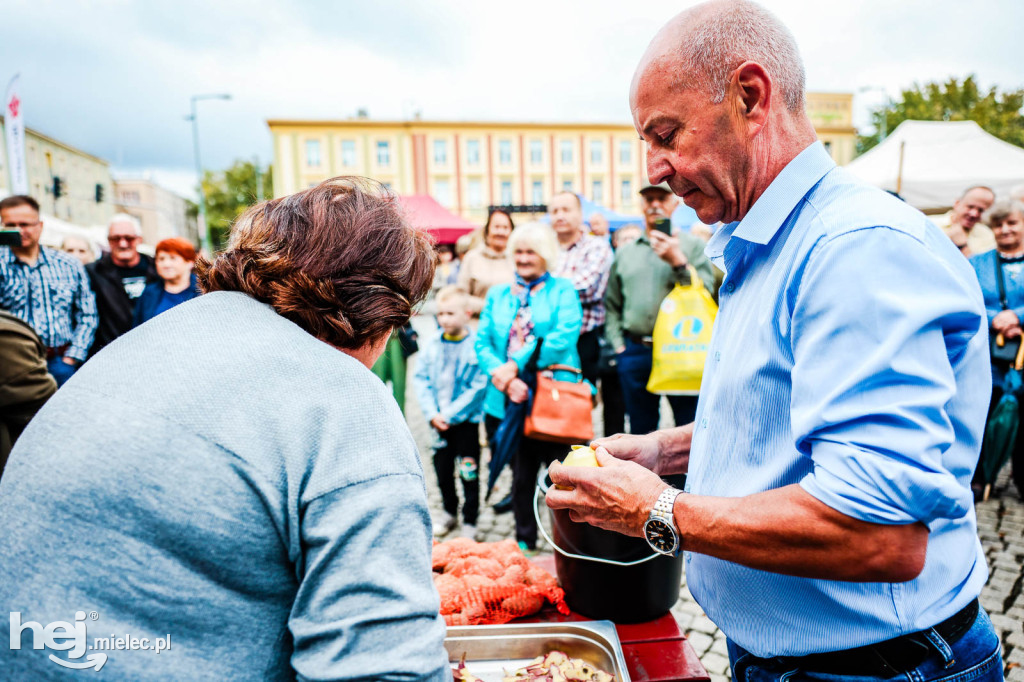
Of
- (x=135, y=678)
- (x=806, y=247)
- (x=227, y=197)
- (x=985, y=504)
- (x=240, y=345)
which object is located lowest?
(x=985, y=504)

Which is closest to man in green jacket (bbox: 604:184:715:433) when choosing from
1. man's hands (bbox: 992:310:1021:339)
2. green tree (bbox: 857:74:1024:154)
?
man's hands (bbox: 992:310:1021:339)

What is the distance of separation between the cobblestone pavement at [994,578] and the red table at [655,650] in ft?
1.73

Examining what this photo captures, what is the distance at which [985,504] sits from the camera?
4.43 meters

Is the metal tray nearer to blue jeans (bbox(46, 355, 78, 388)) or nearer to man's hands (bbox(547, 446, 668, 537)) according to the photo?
man's hands (bbox(547, 446, 668, 537))

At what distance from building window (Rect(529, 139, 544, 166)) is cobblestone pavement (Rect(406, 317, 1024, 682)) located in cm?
4634

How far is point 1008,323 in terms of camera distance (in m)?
4.26

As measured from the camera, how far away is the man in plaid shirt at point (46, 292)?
4.71 m

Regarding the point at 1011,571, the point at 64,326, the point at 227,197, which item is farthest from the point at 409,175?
the point at 1011,571

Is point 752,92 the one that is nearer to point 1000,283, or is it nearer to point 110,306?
point 1000,283

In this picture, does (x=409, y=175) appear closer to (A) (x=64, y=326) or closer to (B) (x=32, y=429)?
(A) (x=64, y=326)

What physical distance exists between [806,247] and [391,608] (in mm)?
909

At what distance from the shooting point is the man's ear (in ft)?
3.69

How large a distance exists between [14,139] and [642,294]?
15211mm

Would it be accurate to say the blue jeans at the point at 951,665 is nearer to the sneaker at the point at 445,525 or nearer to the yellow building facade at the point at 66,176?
the sneaker at the point at 445,525
